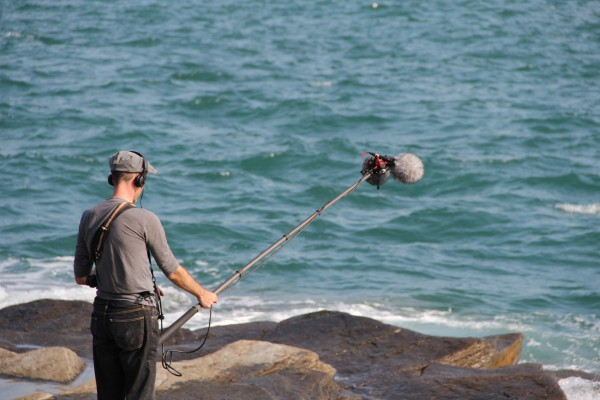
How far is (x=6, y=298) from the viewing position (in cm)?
1248

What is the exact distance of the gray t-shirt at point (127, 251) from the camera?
519 cm

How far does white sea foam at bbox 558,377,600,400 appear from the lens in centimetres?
815

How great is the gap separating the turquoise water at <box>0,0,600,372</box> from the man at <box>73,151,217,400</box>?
6426 millimetres

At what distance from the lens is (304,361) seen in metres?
7.66

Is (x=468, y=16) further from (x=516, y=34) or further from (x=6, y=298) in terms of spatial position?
(x=6, y=298)

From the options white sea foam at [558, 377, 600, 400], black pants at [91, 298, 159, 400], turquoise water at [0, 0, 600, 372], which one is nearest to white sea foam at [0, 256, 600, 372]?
turquoise water at [0, 0, 600, 372]

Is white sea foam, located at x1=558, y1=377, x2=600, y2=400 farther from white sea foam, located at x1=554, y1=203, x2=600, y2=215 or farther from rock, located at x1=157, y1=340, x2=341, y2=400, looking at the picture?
white sea foam, located at x1=554, y1=203, x2=600, y2=215

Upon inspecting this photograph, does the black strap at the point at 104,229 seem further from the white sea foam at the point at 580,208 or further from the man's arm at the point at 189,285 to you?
the white sea foam at the point at 580,208

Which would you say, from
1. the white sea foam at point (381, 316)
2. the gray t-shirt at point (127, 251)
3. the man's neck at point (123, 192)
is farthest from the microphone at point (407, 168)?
the white sea foam at point (381, 316)

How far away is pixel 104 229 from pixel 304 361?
2908 mm

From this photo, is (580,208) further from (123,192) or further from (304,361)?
(123,192)

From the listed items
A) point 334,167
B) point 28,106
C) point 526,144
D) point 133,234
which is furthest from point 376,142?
point 133,234

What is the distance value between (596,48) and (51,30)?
54.5ft

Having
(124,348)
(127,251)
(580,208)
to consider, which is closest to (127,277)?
(127,251)
